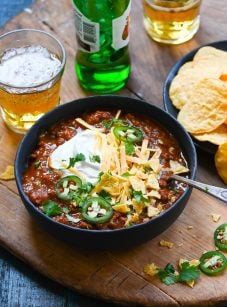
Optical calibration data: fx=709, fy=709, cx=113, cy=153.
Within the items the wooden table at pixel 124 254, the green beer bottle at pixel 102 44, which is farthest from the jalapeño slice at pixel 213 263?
the green beer bottle at pixel 102 44

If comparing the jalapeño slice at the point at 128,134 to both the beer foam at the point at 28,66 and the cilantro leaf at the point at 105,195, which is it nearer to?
the cilantro leaf at the point at 105,195

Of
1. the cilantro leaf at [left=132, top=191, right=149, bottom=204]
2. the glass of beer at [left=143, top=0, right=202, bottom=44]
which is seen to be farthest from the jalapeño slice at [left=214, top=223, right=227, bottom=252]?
the glass of beer at [left=143, top=0, right=202, bottom=44]

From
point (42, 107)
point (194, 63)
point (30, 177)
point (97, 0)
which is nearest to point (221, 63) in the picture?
point (194, 63)

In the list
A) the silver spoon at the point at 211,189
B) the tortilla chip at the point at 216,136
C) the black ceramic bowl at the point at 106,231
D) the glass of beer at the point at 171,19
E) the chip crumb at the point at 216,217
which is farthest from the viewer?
the glass of beer at the point at 171,19

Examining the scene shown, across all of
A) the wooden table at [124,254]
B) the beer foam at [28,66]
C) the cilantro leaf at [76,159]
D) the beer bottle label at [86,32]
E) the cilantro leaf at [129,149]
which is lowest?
the wooden table at [124,254]

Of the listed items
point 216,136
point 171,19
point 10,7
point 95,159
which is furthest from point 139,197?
point 10,7

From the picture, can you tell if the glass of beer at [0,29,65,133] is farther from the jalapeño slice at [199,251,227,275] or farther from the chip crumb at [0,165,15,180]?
the jalapeño slice at [199,251,227,275]

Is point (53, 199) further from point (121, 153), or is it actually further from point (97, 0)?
point (97, 0)
